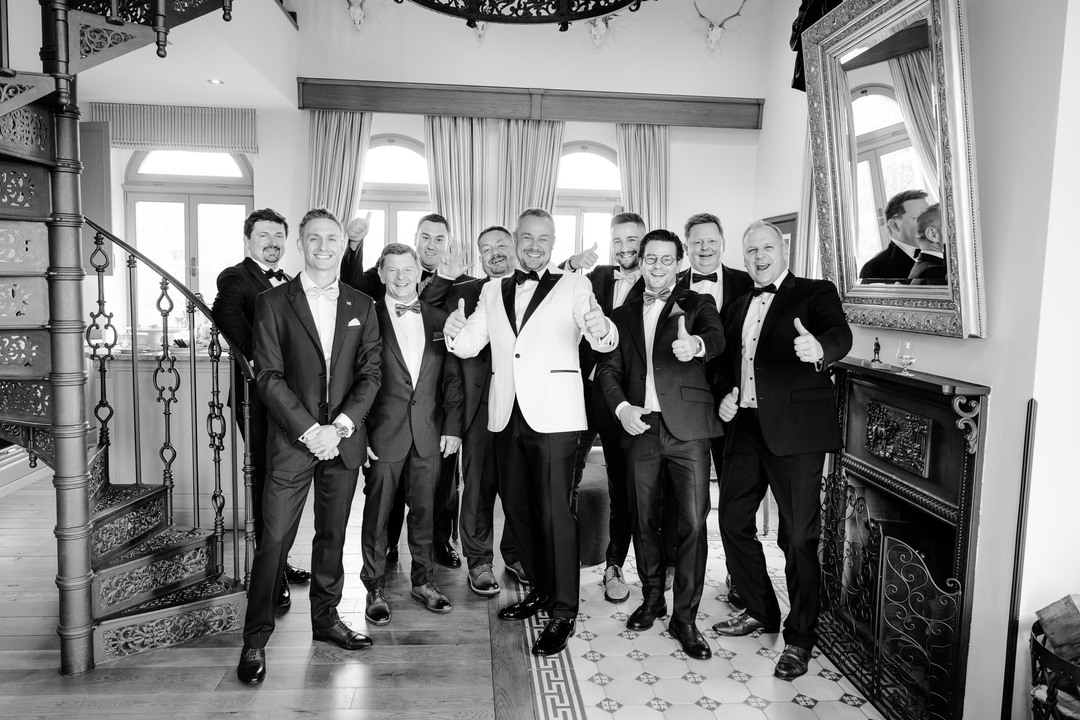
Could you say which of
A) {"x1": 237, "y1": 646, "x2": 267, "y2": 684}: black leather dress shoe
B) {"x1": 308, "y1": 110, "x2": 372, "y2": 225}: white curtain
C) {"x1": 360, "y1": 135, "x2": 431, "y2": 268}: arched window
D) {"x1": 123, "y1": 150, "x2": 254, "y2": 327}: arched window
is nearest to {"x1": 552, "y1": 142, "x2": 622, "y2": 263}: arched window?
{"x1": 360, "y1": 135, "x2": 431, "y2": 268}: arched window

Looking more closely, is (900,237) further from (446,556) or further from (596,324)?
(446,556)

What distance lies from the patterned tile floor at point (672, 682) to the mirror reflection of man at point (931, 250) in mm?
1618

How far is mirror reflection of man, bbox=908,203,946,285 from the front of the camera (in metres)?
2.49

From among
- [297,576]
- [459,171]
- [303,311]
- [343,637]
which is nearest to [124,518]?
[297,576]

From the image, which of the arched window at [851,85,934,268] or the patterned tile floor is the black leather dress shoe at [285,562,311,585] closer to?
the patterned tile floor

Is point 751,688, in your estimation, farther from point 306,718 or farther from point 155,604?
point 155,604

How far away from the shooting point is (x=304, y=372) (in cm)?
288

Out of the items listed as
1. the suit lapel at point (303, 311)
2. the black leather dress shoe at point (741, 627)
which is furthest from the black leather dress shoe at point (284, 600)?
the black leather dress shoe at point (741, 627)

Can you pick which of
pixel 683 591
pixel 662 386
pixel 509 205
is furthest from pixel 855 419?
pixel 509 205

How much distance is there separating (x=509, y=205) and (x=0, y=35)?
5.16 m

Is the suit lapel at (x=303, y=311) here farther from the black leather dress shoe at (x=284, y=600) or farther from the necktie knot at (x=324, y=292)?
the black leather dress shoe at (x=284, y=600)

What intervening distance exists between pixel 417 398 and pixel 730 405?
4.54 ft

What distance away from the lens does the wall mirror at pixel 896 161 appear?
2.32 meters

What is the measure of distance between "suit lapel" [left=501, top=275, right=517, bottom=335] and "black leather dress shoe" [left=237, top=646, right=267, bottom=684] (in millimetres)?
1645
